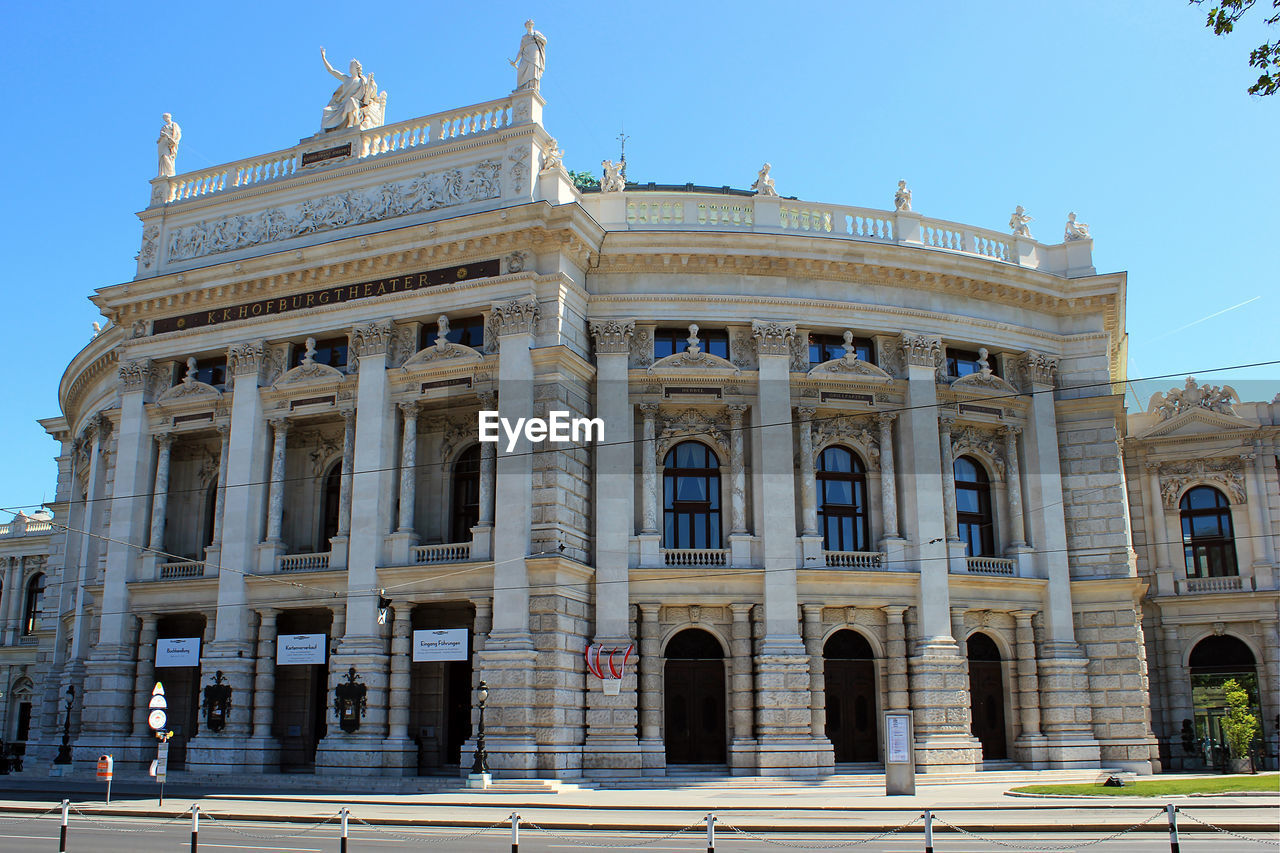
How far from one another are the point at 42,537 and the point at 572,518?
50.2 meters

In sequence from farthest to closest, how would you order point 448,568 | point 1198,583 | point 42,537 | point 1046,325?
1. point 42,537
2. point 1198,583
3. point 1046,325
4. point 448,568

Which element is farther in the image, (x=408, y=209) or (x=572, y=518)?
(x=408, y=209)

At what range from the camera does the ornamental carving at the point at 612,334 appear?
1432 inches

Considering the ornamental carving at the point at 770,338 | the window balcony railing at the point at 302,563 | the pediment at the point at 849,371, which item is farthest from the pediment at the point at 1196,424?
the window balcony railing at the point at 302,563

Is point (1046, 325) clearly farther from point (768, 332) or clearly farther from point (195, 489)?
point (195, 489)

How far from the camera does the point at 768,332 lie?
1447 inches

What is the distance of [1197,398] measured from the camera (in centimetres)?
4512

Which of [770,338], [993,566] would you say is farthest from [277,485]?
[993,566]

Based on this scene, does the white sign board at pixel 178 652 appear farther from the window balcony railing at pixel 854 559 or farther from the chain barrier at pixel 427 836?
the window balcony railing at pixel 854 559

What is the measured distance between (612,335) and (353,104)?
12881mm

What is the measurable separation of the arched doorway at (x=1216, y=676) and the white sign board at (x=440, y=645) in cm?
2838

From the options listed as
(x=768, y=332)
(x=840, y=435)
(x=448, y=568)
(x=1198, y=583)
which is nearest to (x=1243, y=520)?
(x=1198, y=583)

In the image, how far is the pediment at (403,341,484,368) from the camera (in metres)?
34.9

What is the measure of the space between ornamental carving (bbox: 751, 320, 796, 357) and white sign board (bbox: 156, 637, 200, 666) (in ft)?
70.1
